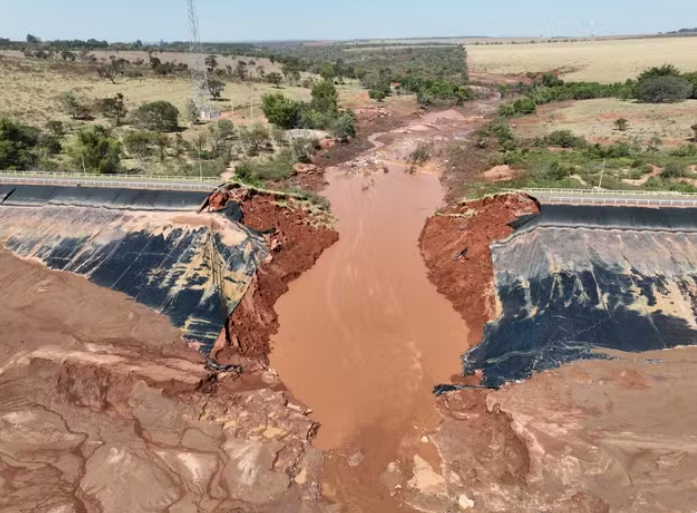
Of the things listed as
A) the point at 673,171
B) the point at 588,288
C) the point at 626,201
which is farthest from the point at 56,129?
the point at 673,171

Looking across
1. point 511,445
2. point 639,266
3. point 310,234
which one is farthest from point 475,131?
point 511,445

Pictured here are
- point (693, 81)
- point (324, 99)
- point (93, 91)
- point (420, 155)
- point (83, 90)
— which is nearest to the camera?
point (420, 155)

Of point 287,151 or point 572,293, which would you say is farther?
point 287,151

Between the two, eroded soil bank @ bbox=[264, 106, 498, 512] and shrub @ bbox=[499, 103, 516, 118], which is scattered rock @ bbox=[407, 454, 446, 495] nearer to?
eroded soil bank @ bbox=[264, 106, 498, 512]

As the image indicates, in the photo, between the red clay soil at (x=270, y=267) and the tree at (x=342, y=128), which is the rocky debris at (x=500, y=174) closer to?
the red clay soil at (x=270, y=267)

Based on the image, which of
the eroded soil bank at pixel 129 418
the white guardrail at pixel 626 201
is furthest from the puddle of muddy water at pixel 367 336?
the white guardrail at pixel 626 201

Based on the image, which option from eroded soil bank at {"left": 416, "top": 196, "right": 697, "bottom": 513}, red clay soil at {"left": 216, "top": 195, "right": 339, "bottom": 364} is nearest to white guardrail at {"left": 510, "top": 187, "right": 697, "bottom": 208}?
eroded soil bank at {"left": 416, "top": 196, "right": 697, "bottom": 513}

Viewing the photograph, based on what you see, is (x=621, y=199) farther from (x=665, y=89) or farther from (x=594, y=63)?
(x=594, y=63)

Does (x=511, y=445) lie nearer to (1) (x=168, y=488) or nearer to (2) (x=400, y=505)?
(2) (x=400, y=505)
